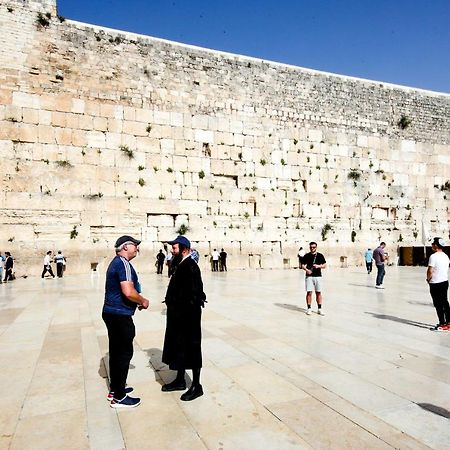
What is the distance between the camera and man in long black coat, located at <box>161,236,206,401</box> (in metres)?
3.57

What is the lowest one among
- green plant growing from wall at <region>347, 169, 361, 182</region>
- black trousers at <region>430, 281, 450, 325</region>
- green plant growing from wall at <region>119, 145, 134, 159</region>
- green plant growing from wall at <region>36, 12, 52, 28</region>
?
black trousers at <region>430, 281, 450, 325</region>

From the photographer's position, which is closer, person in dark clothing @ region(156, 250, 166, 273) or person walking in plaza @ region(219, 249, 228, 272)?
person in dark clothing @ region(156, 250, 166, 273)

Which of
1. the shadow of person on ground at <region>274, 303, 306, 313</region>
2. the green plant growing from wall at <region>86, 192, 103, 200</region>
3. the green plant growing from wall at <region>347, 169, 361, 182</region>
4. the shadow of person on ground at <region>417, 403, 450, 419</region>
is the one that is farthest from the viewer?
the green plant growing from wall at <region>347, 169, 361, 182</region>

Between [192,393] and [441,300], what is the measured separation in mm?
4367

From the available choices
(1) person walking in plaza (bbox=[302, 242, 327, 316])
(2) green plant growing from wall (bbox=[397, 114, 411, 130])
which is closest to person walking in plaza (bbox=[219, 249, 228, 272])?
(1) person walking in plaza (bbox=[302, 242, 327, 316])

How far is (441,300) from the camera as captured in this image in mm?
6023

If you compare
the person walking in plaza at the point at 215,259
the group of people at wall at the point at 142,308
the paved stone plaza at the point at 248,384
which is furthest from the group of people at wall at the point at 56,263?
the group of people at wall at the point at 142,308

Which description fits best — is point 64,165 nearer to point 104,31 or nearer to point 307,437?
point 104,31

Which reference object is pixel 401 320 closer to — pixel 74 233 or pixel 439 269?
pixel 439 269

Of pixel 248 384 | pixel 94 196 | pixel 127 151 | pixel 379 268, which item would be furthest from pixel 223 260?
pixel 248 384

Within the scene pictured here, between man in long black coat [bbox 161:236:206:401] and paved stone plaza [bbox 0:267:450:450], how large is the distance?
24 centimetres

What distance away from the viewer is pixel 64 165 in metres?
14.7

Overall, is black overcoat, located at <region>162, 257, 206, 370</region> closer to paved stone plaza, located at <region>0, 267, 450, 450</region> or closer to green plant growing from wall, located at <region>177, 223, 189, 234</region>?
paved stone plaza, located at <region>0, 267, 450, 450</region>

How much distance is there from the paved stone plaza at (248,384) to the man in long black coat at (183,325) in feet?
0.80
